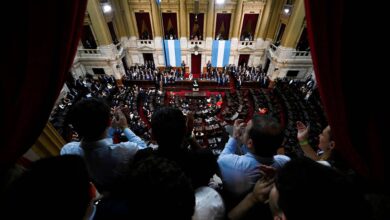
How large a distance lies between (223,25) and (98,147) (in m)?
16.1

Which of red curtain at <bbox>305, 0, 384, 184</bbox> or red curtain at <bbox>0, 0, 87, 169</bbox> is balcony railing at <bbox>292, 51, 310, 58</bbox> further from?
red curtain at <bbox>0, 0, 87, 169</bbox>

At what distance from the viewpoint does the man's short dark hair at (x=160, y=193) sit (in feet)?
4.26

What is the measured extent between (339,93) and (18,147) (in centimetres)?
288

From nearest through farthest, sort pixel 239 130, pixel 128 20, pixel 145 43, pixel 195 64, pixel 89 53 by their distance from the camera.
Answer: pixel 239 130
pixel 89 53
pixel 128 20
pixel 145 43
pixel 195 64

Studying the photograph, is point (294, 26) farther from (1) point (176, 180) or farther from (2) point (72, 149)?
(1) point (176, 180)

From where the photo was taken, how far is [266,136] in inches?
86.3

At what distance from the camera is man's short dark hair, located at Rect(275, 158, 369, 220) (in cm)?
122

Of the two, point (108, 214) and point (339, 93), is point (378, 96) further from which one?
point (108, 214)

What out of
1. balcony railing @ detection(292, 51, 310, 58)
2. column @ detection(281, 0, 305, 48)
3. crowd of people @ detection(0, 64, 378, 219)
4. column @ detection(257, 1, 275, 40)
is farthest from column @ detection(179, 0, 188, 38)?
crowd of people @ detection(0, 64, 378, 219)

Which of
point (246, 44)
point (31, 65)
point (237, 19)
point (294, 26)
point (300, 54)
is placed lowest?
point (246, 44)

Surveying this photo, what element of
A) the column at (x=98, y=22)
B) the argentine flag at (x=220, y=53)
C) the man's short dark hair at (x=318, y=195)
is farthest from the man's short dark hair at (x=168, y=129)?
the argentine flag at (x=220, y=53)

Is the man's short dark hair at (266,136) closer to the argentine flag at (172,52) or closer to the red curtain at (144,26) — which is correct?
the argentine flag at (172,52)

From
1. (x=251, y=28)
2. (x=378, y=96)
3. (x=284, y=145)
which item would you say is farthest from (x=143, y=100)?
(x=378, y=96)

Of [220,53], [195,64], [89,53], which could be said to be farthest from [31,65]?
[195,64]
